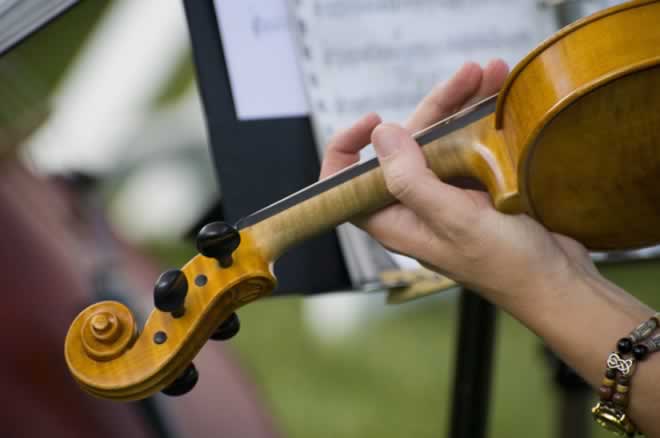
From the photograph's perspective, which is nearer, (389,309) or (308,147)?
(308,147)

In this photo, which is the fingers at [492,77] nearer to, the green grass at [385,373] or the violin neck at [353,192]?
the violin neck at [353,192]

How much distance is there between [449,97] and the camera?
79cm

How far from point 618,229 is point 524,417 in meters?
1.61

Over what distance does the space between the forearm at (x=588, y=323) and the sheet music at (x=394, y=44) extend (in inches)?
10.3

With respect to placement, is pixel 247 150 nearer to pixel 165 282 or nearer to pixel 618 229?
pixel 165 282

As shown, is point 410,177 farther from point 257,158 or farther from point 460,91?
point 257,158

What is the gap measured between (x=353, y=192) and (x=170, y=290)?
0.56 feet

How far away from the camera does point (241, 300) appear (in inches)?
27.5

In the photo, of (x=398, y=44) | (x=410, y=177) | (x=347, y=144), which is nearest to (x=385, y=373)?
(x=398, y=44)

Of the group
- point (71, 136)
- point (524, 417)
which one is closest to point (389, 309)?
point (524, 417)

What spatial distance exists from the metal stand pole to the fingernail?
1.23 ft

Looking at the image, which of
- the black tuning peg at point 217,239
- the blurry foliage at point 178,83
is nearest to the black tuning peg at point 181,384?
the black tuning peg at point 217,239

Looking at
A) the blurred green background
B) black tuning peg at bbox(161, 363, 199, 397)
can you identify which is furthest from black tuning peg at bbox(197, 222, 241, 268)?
the blurred green background

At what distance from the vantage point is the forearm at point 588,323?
64 cm
